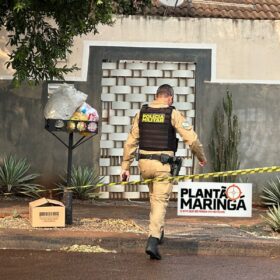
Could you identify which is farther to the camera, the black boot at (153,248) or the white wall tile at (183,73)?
the white wall tile at (183,73)

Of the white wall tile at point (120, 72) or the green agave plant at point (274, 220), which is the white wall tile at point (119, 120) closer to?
the white wall tile at point (120, 72)

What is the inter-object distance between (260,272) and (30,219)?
11.8 feet

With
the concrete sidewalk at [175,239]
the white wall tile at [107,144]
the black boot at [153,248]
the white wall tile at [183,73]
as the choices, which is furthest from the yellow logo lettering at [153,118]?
the white wall tile at [183,73]

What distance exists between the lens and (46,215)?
35.9 ft

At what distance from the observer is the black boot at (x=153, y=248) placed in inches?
367

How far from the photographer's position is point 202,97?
15914 millimetres

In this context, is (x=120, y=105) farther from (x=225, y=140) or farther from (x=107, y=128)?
(x=225, y=140)

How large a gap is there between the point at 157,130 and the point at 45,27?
3506 mm

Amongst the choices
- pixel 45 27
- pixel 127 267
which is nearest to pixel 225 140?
pixel 45 27

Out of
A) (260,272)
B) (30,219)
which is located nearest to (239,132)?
(30,219)

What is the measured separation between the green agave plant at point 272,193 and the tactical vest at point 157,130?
249 inches

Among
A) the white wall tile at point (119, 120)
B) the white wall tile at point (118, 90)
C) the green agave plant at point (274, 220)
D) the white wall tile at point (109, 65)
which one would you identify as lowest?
the green agave plant at point (274, 220)

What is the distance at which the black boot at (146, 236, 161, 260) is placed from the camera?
933cm

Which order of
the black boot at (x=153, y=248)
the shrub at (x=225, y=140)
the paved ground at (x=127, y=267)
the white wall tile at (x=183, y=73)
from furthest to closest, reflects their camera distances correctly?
the white wall tile at (x=183, y=73) → the shrub at (x=225, y=140) → the black boot at (x=153, y=248) → the paved ground at (x=127, y=267)
